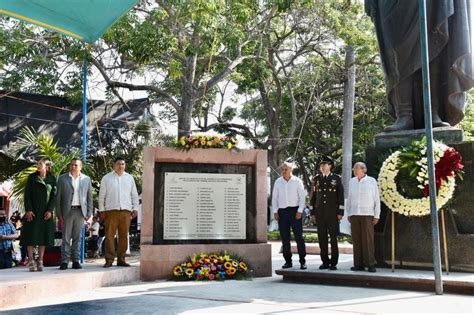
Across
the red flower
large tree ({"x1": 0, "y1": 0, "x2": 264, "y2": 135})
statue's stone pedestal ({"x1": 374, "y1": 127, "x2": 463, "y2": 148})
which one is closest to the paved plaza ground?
the red flower

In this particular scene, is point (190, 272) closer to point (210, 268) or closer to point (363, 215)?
point (210, 268)

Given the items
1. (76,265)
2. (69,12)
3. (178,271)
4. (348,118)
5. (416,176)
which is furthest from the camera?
(348,118)

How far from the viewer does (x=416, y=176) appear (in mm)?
6910

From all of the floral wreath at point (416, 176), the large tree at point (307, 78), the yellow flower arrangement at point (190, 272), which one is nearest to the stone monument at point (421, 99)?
the floral wreath at point (416, 176)

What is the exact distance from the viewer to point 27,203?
746 centimetres

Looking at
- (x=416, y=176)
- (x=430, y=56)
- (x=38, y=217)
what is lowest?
(x=38, y=217)

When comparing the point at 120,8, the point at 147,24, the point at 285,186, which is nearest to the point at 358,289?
the point at 285,186

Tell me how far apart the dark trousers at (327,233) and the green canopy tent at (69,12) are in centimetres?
422

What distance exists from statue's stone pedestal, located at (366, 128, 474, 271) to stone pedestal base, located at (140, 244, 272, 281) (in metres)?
1.79

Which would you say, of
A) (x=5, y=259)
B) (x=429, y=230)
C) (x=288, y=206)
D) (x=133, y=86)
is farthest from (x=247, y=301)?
(x=133, y=86)

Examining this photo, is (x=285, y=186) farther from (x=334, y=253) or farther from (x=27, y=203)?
(x=27, y=203)

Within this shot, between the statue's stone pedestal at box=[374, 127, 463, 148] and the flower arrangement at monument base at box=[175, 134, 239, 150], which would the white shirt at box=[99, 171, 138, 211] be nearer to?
the flower arrangement at monument base at box=[175, 134, 239, 150]

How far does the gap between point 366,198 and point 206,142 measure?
8.97ft

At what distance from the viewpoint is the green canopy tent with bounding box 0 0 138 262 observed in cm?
763
